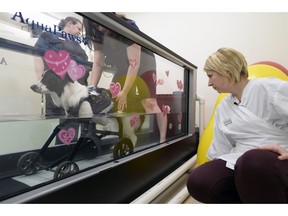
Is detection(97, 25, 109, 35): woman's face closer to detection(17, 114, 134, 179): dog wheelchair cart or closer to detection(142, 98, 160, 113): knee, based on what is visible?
detection(17, 114, 134, 179): dog wheelchair cart

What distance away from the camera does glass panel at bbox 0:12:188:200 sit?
2.73 ft

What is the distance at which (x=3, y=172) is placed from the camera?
0.92 metres

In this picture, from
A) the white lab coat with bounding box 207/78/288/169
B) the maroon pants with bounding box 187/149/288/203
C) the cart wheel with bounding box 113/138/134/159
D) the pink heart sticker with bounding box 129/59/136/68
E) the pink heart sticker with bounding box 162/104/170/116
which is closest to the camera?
the maroon pants with bounding box 187/149/288/203

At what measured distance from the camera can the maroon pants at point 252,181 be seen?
686 mm

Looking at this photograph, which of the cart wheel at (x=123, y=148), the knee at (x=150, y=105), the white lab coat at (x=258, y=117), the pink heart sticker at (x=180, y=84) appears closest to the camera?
the white lab coat at (x=258, y=117)

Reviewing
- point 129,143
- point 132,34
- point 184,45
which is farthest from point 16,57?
point 184,45

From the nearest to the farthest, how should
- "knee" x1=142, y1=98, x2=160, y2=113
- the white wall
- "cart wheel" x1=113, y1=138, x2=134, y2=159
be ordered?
"cart wheel" x1=113, y1=138, x2=134, y2=159, "knee" x1=142, y1=98, x2=160, y2=113, the white wall

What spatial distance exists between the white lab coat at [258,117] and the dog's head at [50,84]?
0.67m

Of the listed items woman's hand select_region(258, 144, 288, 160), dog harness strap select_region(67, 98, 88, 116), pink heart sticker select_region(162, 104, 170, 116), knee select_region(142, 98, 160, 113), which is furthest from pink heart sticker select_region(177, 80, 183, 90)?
woman's hand select_region(258, 144, 288, 160)

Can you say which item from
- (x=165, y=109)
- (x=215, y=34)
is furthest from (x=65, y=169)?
(x=215, y=34)

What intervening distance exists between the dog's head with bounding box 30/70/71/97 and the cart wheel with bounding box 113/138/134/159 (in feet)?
1.22

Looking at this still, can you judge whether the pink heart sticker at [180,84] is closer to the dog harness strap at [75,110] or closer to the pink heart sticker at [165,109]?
the pink heart sticker at [165,109]

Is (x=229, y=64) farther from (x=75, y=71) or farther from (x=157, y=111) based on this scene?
(x=157, y=111)

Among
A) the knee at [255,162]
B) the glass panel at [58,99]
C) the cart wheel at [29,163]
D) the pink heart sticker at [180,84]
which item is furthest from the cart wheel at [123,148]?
the pink heart sticker at [180,84]
